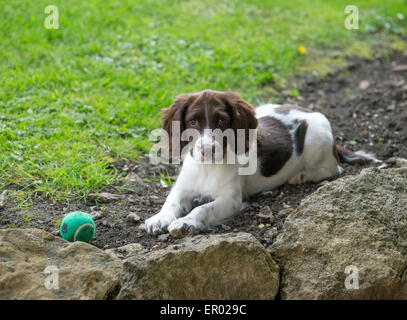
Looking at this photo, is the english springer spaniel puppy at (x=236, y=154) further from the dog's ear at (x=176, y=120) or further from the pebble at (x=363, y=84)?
the pebble at (x=363, y=84)

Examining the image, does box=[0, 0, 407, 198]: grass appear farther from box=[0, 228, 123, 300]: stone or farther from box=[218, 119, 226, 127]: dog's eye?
box=[218, 119, 226, 127]: dog's eye

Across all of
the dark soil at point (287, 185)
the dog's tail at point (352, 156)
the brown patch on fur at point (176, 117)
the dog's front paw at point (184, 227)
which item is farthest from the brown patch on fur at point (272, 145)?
the dog's front paw at point (184, 227)

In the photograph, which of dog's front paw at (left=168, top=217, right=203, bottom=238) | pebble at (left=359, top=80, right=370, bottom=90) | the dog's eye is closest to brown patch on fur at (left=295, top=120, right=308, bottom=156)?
the dog's eye

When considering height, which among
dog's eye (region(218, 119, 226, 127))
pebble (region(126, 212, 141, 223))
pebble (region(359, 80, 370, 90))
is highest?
pebble (region(359, 80, 370, 90))

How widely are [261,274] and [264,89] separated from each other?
4051 mm

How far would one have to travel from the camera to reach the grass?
16.1 feet

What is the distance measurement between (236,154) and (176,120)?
539mm

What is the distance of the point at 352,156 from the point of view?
5051 mm

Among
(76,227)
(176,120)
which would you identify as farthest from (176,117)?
(76,227)

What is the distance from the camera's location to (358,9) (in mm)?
9820

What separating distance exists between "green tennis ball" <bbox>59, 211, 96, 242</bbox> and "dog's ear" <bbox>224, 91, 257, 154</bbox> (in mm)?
1283

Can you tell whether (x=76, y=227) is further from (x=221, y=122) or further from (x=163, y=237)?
(x=221, y=122)

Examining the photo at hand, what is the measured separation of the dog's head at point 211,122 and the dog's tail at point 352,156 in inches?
49.3
